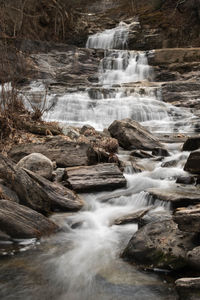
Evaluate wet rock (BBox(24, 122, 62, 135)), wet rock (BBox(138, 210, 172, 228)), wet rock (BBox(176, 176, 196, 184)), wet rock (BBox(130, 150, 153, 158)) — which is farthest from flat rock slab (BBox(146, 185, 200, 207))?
wet rock (BBox(24, 122, 62, 135))

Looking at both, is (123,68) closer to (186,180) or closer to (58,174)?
(58,174)

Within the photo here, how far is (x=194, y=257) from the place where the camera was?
9.21 ft

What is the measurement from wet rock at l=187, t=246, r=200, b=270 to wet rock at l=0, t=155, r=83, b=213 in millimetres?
2206

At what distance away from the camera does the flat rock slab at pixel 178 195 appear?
165 inches

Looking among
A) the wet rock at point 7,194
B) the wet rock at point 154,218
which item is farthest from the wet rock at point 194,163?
the wet rock at point 7,194

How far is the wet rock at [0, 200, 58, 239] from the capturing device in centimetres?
368

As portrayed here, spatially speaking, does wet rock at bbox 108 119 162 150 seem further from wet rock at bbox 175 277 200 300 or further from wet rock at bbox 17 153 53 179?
wet rock at bbox 175 277 200 300

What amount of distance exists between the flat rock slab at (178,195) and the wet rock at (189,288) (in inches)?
67.3

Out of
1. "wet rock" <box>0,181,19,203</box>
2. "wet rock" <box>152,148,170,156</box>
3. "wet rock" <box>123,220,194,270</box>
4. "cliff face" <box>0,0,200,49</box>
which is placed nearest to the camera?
"wet rock" <box>123,220,194,270</box>

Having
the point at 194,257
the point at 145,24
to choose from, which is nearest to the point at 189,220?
the point at 194,257

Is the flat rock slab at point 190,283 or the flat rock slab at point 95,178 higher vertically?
the flat rock slab at point 95,178

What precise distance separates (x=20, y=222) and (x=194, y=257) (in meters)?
1.99

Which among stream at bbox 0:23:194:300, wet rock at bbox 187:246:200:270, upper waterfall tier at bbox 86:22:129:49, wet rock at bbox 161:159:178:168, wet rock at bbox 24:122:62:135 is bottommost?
stream at bbox 0:23:194:300

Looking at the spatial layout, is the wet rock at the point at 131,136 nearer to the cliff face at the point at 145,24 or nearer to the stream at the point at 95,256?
the stream at the point at 95,256
